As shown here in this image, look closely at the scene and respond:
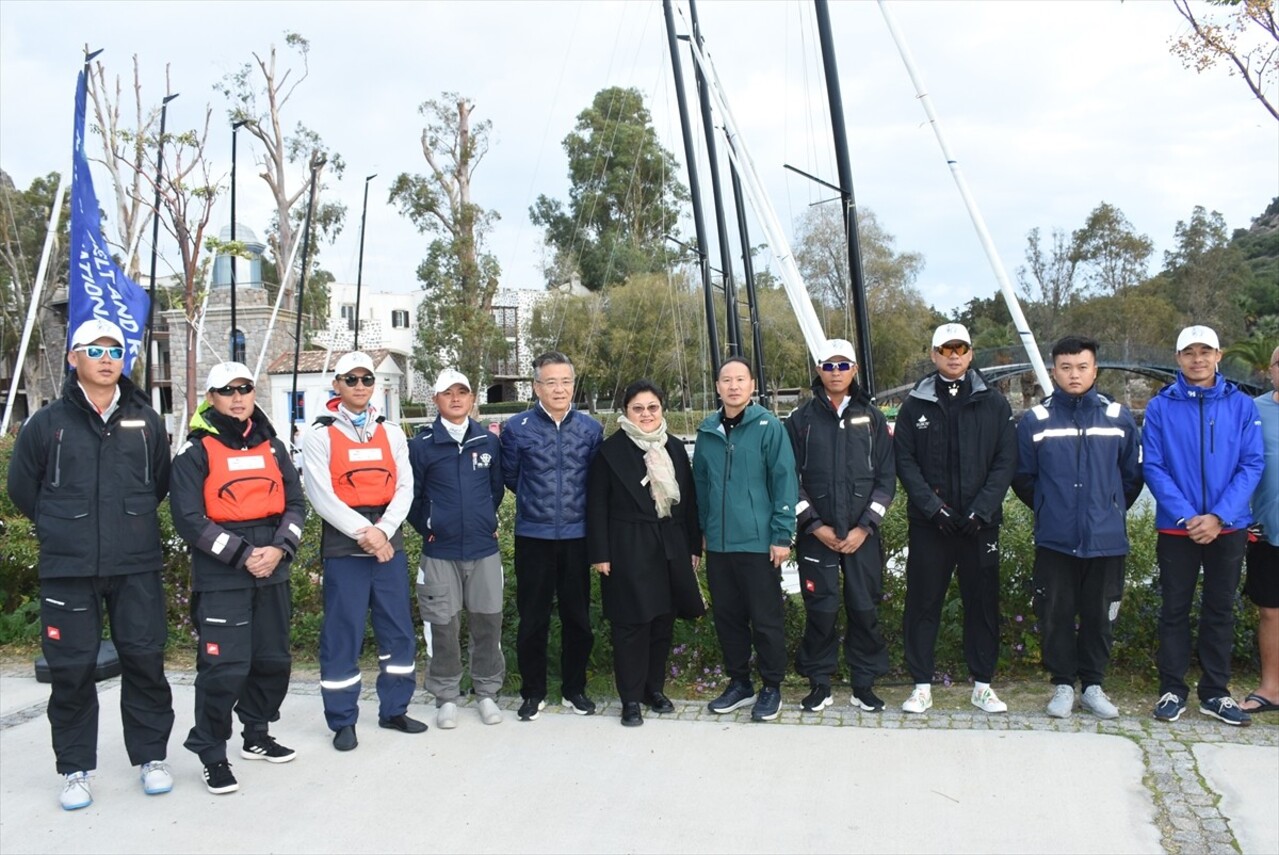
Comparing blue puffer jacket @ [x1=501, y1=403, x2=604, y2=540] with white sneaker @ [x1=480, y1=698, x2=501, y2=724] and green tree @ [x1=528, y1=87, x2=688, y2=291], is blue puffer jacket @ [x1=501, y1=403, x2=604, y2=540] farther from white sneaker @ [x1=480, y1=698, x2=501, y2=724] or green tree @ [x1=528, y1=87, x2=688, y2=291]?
green tree @ [x1=528, y1=87, x2=688, y2=291]

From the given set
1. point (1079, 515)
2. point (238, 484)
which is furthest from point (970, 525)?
point (238, 484)

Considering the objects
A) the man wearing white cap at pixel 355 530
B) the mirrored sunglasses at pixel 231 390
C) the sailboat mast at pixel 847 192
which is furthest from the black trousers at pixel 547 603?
the sailboat mast at pixel 847 192

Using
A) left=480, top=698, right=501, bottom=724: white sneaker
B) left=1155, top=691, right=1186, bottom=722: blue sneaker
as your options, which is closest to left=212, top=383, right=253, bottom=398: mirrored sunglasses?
left=480, top=698, right=501, bottom=724: white sneaker

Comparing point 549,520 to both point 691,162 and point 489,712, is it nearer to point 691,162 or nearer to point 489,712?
point 489,712

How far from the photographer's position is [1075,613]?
4.62 meters

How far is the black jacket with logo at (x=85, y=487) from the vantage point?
12.6 ft

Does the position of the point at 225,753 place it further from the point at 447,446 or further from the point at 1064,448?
the point at 1064,448

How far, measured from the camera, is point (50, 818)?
3.78m

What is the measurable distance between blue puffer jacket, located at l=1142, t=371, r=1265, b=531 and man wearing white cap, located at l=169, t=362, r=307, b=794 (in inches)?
162

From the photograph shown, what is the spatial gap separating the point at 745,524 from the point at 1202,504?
2164mm

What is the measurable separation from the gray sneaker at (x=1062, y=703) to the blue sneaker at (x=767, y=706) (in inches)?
51.8

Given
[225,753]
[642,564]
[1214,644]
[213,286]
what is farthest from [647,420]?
Answer: [213,286]

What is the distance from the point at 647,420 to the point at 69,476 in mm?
2556

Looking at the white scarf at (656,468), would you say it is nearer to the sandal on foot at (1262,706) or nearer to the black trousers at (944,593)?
the black trousers at (944,593)
